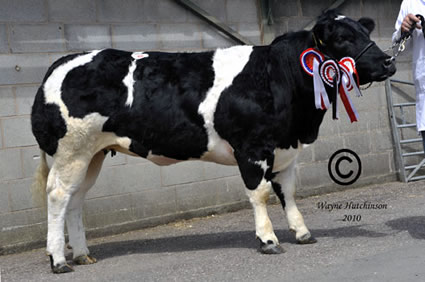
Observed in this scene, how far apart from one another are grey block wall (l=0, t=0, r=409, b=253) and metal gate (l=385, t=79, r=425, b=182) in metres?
0.87

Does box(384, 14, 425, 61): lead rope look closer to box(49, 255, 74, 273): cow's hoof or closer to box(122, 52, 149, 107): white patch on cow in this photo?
box(122, 52, 149, 107): white patch on cow

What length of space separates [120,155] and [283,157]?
2.37 metres

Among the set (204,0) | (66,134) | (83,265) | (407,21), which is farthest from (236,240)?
(204,0)

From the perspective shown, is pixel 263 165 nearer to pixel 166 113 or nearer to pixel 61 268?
pixel 166 113

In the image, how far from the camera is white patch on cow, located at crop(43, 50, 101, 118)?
5345mm

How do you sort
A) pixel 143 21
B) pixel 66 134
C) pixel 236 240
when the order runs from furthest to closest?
pixel 143 21 < pixel 236 240 < pixel 66 134

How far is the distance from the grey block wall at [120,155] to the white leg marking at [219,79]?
2.03m

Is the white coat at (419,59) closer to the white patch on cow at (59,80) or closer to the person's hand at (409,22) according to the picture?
the person's hand at (409,22)

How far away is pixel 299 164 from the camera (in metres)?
8.51

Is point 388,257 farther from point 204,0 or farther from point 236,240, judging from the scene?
point 204,0

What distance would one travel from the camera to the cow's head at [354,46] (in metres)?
5.21

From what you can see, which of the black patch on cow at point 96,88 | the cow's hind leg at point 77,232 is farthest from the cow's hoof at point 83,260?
the black patch on cow at point 96,88

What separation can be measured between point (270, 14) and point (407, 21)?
3110 millimetres

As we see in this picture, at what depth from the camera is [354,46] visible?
17.3ft
